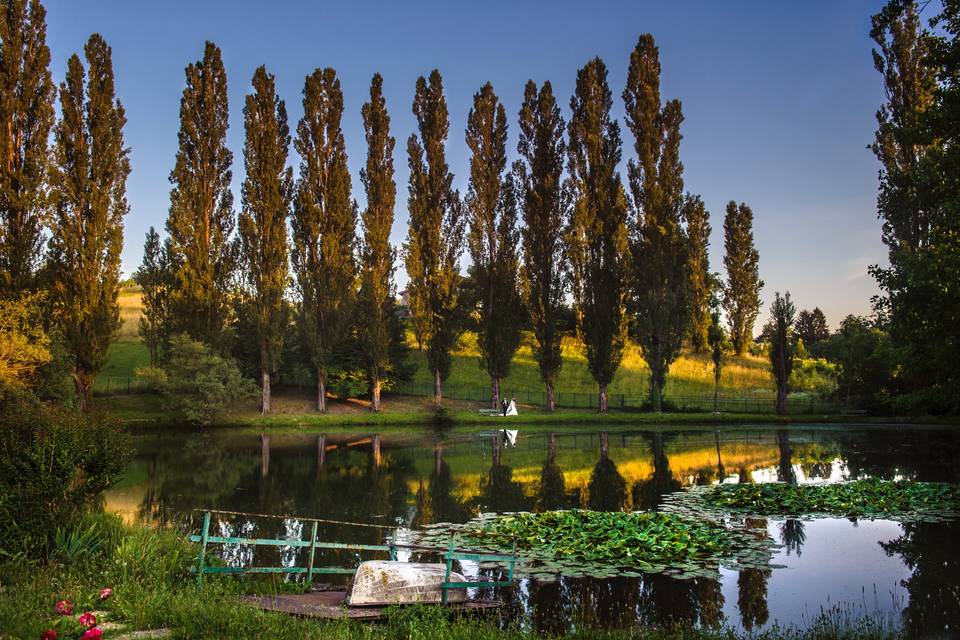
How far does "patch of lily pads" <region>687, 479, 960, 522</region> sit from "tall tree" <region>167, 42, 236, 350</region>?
32.4m

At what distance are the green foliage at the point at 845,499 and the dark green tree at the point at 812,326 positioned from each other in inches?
3353

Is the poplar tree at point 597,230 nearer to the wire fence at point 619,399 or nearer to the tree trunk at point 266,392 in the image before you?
the wire fence at point 619,399

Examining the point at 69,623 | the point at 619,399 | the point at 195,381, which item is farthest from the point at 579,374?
the point at 69,623

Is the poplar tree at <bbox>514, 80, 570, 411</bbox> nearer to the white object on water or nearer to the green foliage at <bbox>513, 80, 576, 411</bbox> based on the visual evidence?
the green foliage at <bbox>513, 80, 576, 411</bbox>

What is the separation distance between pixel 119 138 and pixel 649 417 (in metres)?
35.8

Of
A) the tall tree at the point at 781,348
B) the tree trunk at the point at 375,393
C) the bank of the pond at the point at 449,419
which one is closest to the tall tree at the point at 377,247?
the tree trunk at the point at 375,393

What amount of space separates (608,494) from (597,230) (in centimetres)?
3006

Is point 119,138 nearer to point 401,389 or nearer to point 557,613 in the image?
point 401,389

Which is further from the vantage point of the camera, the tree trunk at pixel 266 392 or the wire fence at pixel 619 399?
the wire fence at pixel 619 399

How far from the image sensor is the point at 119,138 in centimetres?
3791

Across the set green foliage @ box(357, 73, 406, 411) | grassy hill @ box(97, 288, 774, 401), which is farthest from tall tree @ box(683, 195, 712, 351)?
green foliage @ box(357, 73, 406, 411)

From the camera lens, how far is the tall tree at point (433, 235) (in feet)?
152

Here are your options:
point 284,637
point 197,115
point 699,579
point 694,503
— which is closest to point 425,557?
point 699,579

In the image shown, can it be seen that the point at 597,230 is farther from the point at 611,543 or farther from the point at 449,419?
the point at 611,543
